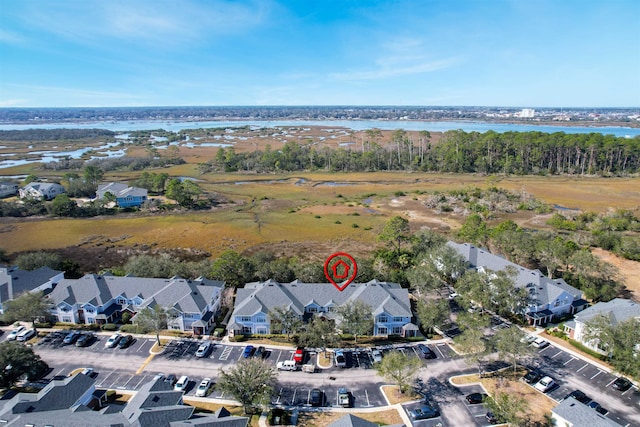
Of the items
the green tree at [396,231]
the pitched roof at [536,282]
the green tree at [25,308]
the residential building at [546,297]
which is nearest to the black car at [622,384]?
the residential building at [546,297]

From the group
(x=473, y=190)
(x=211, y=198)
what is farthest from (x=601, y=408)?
(x=211, y=198)

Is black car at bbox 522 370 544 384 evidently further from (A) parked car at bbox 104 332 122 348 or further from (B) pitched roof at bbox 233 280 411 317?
(A) parked car at bbox 104 332 122 348

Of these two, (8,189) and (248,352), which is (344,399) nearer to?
(248,352)

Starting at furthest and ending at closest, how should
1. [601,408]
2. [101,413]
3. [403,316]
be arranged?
[403,316] < [601,408] < [101,413]

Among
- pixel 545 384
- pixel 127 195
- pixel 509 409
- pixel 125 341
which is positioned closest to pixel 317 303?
pixel 125 341

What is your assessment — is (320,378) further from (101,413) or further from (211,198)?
(211,198)

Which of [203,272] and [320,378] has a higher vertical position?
[203,272]

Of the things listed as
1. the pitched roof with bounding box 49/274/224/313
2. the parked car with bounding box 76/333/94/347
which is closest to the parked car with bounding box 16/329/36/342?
the pitched roof with bounding box 49/274/224/313
